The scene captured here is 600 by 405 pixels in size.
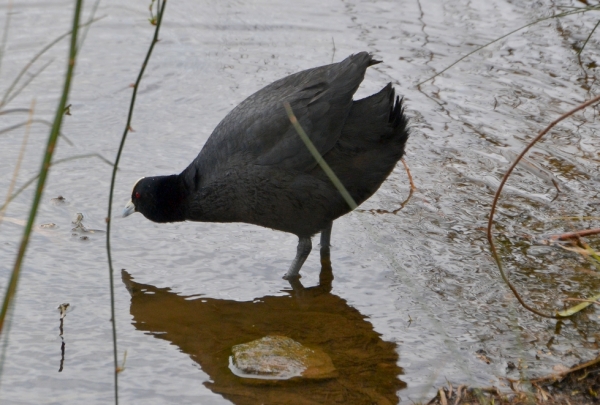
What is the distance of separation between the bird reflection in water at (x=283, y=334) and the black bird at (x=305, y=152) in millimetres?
409

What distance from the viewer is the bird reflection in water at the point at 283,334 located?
4051 mm

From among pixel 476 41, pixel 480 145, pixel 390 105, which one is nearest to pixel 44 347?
pixel 390 105

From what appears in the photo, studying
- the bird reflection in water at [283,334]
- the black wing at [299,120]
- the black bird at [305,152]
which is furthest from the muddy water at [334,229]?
the black wing at [299,120]

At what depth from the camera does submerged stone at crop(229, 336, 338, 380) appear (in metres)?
4.13

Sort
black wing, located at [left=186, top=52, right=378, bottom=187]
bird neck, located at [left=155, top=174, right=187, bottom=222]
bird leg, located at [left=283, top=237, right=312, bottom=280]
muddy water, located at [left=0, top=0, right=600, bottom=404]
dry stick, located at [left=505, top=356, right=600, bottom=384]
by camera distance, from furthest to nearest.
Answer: bird neck, located at [left=155, top=174, right=187, bottom=222] → bird leg, located at [left=283, top=237, right=312, bottom=280] → black wing, located at [left=186, top=52, right=378, bottom=187] → muddy water, located at [left=0, top=0, right=600, bottom=404] → dry stick, located at [left=505, top=356, right=600, bottom=384]

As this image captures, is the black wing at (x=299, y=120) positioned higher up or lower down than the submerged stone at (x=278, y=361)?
higher up

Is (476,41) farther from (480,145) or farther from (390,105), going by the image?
(390,105)

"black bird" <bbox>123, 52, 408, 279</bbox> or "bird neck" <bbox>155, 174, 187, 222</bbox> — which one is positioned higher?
"black bird" <bbox>123, 52, 408, 279</bbox>

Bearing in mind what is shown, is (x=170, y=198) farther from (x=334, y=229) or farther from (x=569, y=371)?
(x=569, y=371)

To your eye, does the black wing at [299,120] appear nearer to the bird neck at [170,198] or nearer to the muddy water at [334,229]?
the bird neck at [170,198]

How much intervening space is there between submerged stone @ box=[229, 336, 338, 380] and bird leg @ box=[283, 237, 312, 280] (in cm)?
92

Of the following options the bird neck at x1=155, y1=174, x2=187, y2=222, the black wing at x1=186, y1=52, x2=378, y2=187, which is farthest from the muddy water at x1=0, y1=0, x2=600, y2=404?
the black wing at x1=186, y1=52, x2=378, y2=187

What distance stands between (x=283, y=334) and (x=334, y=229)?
1384 millimetres

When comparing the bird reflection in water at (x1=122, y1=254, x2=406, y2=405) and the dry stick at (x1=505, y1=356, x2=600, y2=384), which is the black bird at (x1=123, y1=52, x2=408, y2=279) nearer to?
the bird reflection in water at (x1=122, y1=254, x2=406, y2=405)
